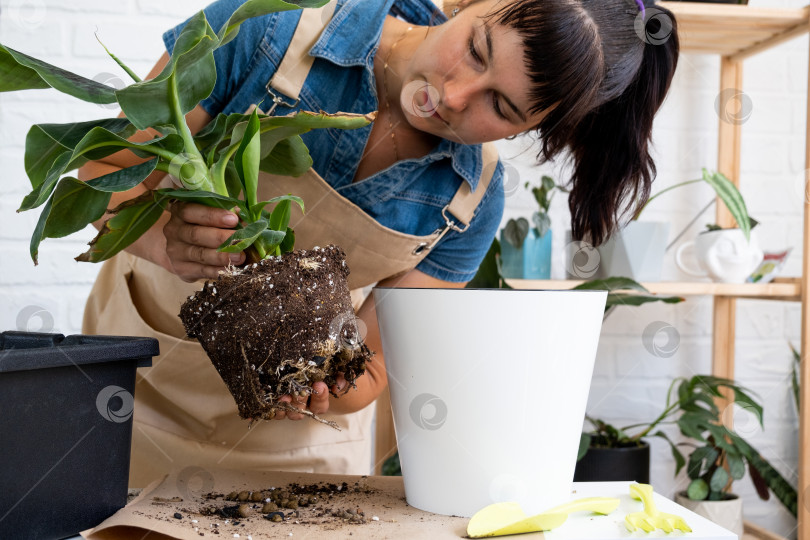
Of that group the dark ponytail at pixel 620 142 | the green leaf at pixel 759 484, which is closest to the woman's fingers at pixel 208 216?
the dark ponytail at pixel 620 142

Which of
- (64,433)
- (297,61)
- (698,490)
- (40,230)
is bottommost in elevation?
(698,490)

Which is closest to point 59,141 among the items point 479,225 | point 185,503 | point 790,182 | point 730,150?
point 185,503

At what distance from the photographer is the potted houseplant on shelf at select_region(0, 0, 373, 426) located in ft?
1.71

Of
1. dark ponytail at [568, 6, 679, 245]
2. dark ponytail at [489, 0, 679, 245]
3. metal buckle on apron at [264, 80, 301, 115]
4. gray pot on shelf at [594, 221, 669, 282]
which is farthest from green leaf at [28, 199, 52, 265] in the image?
gray pot on shelf at [594, 221, 669, 282]

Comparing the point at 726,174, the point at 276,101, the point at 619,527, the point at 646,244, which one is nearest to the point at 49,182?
the point at 276,101

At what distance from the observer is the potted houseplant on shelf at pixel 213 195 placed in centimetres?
52

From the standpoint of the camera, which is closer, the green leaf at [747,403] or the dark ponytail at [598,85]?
the dark ponytail at [598,85]

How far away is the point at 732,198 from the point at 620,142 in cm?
61

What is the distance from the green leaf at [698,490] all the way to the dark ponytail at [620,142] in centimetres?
70

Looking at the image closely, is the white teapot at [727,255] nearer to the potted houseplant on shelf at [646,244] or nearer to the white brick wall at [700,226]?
the potted houseplant on shelf at [646,244]

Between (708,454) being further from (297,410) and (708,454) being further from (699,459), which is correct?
(297,410)

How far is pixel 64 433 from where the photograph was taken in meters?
0.47

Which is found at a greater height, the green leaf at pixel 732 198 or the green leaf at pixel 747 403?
the green leaf at pixel 732 198

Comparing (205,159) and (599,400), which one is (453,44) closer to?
(205,159)
